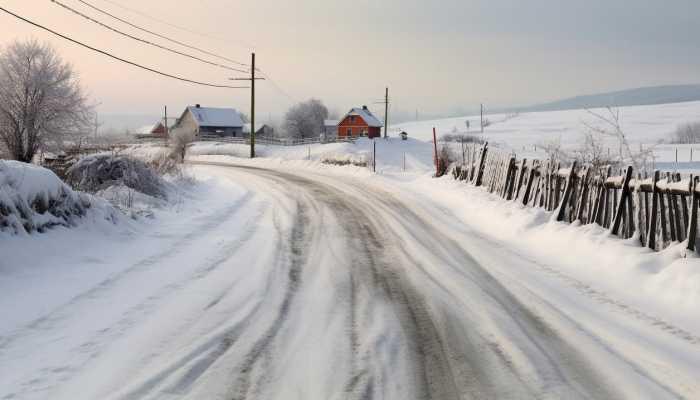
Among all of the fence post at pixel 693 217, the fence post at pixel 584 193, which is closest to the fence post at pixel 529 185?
the fence post at pixel 584 193

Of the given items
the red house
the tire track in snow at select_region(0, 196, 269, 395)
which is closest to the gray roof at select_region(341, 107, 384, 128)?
the red house

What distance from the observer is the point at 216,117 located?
275 ft

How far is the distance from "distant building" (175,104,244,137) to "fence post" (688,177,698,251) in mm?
77435

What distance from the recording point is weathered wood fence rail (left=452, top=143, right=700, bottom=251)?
7305mm

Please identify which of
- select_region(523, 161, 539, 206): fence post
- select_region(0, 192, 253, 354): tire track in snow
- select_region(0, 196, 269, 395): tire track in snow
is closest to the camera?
select_region(0, 196, 269, 395): tire track in snow

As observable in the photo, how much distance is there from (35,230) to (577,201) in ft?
31.6

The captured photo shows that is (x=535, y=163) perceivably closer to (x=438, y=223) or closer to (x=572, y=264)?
(x=438, y=223)

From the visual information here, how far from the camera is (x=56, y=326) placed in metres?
4.86

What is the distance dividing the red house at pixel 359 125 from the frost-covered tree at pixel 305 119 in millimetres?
11396

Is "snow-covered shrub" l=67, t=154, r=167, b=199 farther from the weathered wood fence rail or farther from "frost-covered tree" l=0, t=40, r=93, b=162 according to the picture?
"frost-covered tree" l=0, t=40, r=93, b=162

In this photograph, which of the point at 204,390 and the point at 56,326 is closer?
the point at 204,390

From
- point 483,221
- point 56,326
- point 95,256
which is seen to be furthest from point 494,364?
point 483,221

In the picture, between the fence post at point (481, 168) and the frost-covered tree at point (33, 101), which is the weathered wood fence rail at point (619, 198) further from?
the frost-covered tree at point (33, 101)

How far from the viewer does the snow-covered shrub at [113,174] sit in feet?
40.8
